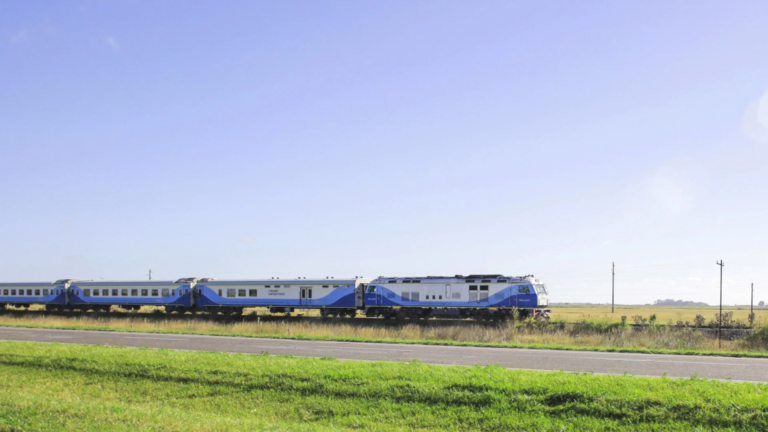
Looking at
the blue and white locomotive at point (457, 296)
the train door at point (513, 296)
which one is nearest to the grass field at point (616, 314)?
the blue and white locomotive at point (457, 296)

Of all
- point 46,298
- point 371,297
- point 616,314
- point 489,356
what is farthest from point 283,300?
point 616,314

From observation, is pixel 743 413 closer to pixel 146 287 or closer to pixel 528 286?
pixel 528 286

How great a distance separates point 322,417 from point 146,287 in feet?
143

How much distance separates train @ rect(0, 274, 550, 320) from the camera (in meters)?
38.4

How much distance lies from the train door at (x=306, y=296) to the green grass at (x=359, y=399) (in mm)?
28557

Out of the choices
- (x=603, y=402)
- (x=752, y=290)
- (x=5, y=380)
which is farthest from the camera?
(x=752, y=290)

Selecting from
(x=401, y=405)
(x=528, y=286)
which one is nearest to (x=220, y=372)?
(x=401, y=405)

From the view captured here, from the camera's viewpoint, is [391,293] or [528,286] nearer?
[528,286]

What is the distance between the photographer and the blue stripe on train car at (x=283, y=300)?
43584 millimetres

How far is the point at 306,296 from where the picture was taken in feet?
148

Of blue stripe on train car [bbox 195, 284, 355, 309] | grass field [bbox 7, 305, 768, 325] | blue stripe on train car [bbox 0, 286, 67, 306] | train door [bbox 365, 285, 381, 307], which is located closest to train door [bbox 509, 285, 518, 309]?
grass field [bbox 7, 305, 768, 325]

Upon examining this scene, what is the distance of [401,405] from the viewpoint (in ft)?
38.9

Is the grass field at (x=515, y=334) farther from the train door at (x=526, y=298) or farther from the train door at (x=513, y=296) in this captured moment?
the train door at (x=526, y=298)

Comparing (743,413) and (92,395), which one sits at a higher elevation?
(743,413)
